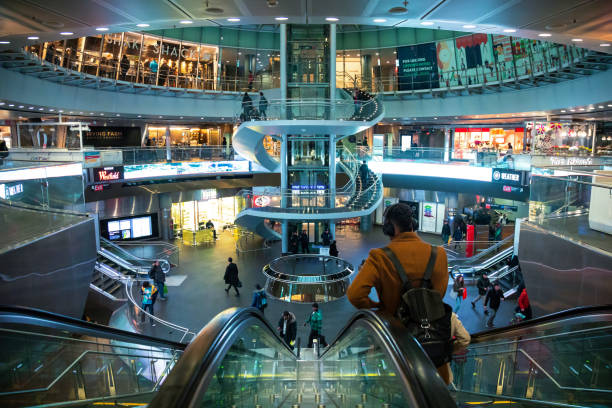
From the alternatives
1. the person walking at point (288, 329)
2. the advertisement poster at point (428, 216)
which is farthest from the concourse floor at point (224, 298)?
the advertisement poster at point (428, 216)

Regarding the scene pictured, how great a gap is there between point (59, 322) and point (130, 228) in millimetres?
22924

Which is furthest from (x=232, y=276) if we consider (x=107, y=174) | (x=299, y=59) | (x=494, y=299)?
(x=299, y=59)

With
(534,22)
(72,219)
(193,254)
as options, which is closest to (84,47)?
(193,254)

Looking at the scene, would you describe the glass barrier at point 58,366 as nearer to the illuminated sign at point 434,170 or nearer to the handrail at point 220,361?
the handrail at point 220,361

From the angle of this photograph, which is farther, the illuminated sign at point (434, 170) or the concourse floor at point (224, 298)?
the illuminated sign at point (434, 170)

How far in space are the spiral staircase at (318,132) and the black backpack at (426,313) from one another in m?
14.6

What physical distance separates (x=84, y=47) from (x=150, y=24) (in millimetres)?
16423

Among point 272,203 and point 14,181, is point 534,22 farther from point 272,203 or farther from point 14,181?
point 272,203

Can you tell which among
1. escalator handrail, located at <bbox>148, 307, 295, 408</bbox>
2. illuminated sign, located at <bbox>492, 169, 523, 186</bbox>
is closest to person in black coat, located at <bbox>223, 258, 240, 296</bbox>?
escalator handrail, located at <bbox>148, 307, 295, 408</bbox>

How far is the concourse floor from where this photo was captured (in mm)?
12852

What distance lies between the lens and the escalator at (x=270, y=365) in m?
2.85

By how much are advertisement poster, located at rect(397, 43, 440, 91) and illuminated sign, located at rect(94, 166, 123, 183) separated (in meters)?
17.4

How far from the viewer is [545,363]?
449 centimetres

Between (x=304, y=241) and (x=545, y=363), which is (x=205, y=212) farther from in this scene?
(x=545, y=363)
